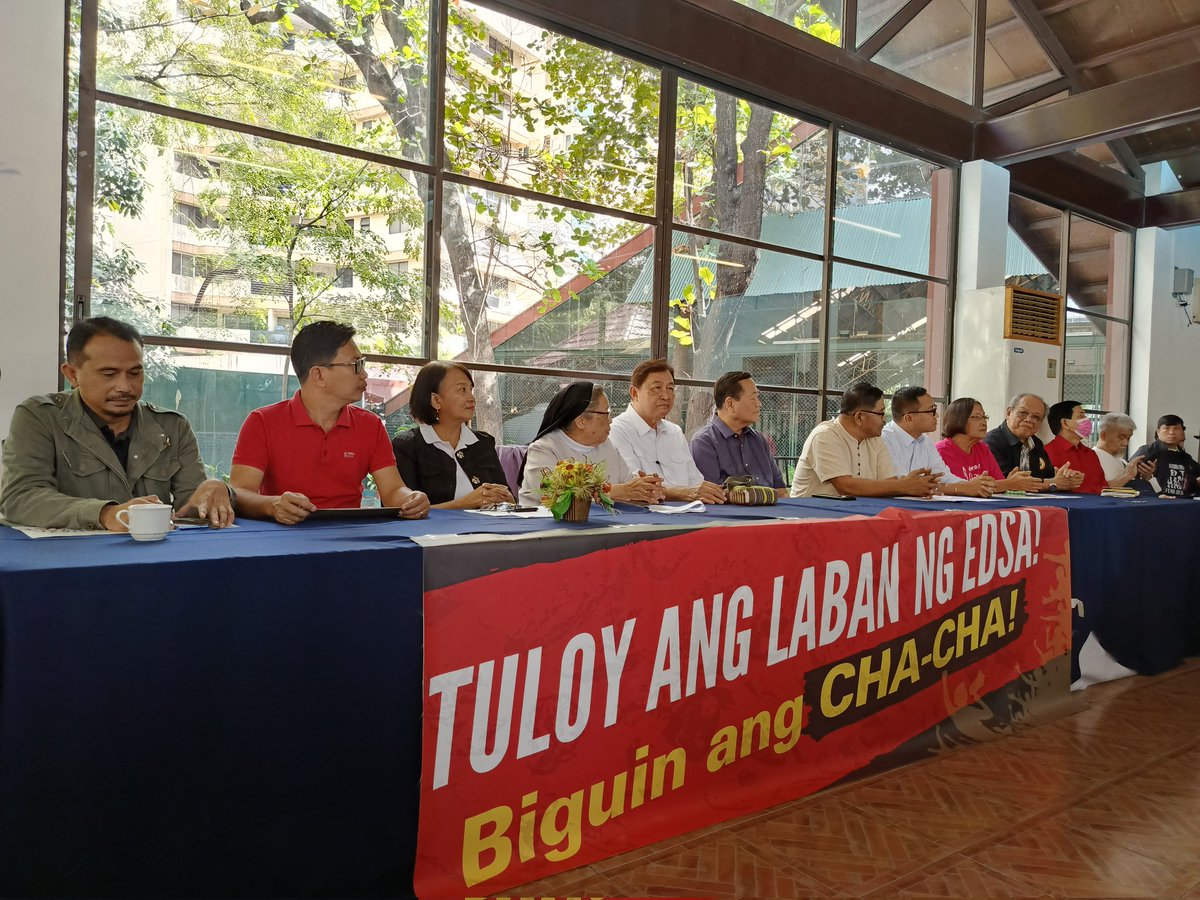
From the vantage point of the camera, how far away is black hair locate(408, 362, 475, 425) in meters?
3.12

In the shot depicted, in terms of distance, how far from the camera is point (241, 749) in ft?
5.11

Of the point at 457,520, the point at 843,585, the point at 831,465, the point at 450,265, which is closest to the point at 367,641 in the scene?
the point at 457,520

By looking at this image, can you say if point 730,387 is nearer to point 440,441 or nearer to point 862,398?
point 862,398

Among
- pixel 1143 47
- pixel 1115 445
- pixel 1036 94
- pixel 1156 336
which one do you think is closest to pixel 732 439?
pixel 1115 445

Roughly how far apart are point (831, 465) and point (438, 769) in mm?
2589

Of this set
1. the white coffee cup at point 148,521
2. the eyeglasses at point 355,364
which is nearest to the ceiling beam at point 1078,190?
the eyeglasses at point 355,364

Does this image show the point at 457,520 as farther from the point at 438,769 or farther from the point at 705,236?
the point at 705,236

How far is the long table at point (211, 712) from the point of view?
1.37m

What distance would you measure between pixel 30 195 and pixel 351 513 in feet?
6.89

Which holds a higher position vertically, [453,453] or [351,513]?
[453,453]

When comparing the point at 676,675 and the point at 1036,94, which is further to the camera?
the point at 1036,94

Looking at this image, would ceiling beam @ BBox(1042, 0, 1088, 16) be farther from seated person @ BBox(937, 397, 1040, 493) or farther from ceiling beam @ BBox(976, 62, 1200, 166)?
seated person @ BBox(937, 397, 1040, 493)

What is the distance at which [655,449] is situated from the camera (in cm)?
380

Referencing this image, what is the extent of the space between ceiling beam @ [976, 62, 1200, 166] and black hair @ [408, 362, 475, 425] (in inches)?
231
